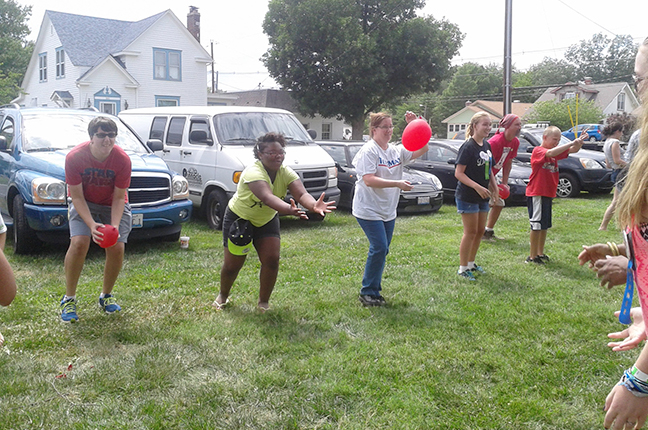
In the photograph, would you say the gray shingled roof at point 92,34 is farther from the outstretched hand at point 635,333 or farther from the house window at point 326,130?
the outstretched hand at point 635,333

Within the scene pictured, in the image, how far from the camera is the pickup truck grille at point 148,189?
7.19 m

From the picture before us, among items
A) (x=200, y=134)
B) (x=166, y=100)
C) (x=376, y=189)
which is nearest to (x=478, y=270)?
(x=376, y=189)

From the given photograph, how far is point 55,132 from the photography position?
7.68m

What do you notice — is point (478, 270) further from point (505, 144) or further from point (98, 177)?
point (98, 177)

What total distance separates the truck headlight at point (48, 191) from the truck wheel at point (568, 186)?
11368mm

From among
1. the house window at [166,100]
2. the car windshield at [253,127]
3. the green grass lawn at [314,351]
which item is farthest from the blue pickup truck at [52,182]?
the house window at [166,100]

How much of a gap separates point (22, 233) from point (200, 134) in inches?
137

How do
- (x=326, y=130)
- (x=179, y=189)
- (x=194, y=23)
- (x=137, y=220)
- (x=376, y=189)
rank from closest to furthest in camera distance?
1. (x=376, y=189)
2. (x=137, y=220)
3. (x=179, y=189)
4. (x=194, y=23)
5. (x=326, y=130)

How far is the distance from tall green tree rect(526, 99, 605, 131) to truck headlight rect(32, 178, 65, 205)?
4078cm

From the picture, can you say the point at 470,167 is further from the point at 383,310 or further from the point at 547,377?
the point at 547,377

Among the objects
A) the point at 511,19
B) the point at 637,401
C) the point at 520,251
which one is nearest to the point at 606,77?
the point at 511,19

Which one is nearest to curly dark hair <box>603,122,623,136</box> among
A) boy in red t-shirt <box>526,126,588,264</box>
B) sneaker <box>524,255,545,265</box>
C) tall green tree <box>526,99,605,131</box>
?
boy in red t-shirt <box>526,126,588,264</box>

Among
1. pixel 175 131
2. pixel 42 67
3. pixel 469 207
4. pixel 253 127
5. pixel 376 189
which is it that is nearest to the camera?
pixel 376 189

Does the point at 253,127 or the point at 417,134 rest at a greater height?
the point at 253,127
